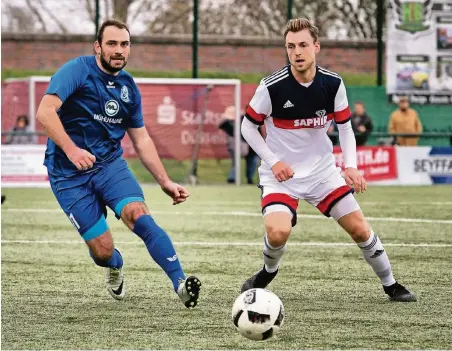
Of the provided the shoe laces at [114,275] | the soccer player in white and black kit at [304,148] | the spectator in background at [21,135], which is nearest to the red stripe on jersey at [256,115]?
the soccer player in white and black kit at [304,148]

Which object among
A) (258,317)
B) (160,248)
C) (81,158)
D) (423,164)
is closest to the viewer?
(258,317)

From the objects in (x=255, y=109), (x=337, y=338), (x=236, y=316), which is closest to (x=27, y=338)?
(x=236, y=316)

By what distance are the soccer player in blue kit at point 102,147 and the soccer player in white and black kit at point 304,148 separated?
0.66 metres

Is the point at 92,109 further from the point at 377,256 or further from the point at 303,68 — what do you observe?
the point at 377,256

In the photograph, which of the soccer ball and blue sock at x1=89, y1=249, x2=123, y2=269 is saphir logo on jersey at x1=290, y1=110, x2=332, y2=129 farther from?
the soccer ball

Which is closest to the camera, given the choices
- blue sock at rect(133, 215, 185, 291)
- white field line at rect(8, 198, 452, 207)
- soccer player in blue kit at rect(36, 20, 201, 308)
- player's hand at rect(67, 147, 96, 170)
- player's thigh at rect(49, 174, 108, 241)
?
player's hand at rect(67, 147, 96, 170)

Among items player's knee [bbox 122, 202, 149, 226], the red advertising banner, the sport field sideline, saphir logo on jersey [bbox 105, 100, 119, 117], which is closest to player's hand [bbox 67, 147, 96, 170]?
player's knee [bbox 122, 202, 149, 226]

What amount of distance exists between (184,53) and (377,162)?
5230 millimetres

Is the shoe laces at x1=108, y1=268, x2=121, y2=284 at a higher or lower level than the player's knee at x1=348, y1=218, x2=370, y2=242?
lower

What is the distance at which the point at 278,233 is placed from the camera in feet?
24.0

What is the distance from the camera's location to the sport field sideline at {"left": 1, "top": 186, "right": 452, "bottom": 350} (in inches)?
243

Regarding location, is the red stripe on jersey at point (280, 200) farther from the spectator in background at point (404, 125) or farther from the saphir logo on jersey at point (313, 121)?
the spectator in background at point (404, 125)

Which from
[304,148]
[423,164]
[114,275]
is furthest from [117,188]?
[423,164]

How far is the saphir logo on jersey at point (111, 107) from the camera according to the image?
7.21m
